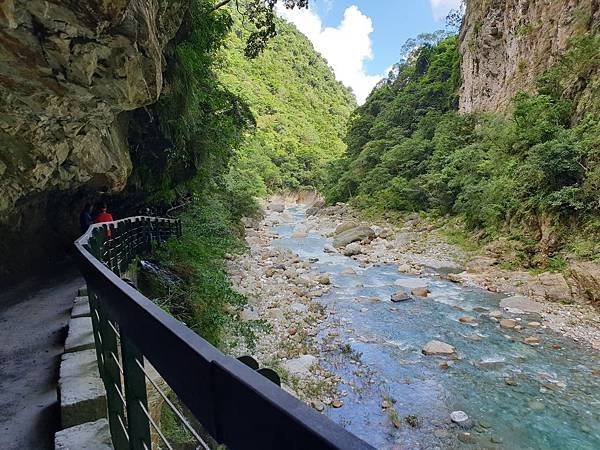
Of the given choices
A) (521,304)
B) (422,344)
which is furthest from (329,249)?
(422,344)

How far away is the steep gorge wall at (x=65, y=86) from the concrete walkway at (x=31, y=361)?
5.84 ft

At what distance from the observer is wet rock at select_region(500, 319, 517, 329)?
9.68 meters

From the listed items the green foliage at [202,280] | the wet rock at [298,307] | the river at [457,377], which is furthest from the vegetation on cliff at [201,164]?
the river at [457,377]

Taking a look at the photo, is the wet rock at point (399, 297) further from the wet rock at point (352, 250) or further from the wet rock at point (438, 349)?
the wet rock at point (352, 250)

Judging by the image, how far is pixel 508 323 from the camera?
32.0 feet

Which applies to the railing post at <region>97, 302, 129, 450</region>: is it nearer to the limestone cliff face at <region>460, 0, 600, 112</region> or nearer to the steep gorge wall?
the steep gorge wall

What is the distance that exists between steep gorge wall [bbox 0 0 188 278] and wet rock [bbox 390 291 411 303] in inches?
330

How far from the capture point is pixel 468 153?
21672 millimetres

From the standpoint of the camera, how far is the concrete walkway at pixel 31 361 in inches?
98.7

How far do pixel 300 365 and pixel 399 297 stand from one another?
5.05m

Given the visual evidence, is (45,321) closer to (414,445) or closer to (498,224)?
(414,445)

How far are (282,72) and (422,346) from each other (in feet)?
294

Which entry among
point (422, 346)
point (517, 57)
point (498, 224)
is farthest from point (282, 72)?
point (422, 346)

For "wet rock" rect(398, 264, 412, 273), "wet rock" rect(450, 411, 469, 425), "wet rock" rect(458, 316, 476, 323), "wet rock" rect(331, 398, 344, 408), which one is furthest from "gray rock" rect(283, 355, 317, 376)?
"wet rock" rect(398, 264, 412, 273)
